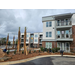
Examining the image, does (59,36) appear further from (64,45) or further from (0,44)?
(0,44)

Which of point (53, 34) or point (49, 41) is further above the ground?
point (53, 34)

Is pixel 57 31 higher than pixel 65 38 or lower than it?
higher

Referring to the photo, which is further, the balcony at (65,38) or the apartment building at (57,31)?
the apartment building at (57,31)

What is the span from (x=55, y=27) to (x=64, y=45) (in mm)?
3015

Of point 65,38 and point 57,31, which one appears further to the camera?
point 57,31

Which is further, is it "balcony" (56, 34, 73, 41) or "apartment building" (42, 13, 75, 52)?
"apartment building" (42, 13, 75, 52)

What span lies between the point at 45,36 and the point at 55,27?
7.40 feet

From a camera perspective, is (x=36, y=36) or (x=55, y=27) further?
(x=36, y=36)
